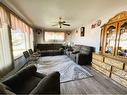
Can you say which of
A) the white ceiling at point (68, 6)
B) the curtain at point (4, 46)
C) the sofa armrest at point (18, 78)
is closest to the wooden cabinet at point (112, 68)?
the white ceiling at point (68, 6)

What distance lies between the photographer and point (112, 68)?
264cm

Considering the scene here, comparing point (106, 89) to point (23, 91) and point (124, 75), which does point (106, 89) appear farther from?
point (23, 91)

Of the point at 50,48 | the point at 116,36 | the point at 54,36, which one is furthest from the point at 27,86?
the point at 54,36

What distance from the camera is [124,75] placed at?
2238 millimetres

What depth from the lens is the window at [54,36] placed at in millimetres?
7824

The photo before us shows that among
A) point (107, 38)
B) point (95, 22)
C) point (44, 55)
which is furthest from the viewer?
point (44, 55)

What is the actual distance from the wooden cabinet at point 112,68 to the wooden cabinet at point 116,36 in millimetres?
272

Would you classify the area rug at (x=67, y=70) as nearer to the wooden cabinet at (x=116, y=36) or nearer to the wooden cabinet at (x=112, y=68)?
the wooden cabinet at (x=112, y=68)

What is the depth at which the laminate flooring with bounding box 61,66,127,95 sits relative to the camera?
2.02 metres

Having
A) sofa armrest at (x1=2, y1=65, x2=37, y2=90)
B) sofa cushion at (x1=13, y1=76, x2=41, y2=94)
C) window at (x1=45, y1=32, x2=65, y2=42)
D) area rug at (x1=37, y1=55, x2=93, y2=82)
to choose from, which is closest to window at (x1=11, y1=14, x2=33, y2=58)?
area rug at (x1=37, y1=55, x2=93, y2=82)

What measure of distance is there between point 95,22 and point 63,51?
3.47 m

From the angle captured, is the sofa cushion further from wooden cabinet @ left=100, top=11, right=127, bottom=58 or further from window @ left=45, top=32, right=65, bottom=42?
window @ left=45, top=32, right=65, bottom=42

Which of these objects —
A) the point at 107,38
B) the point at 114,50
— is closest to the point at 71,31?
the point at 107,38

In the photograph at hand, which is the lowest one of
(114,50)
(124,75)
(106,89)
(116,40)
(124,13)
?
(106,89)
